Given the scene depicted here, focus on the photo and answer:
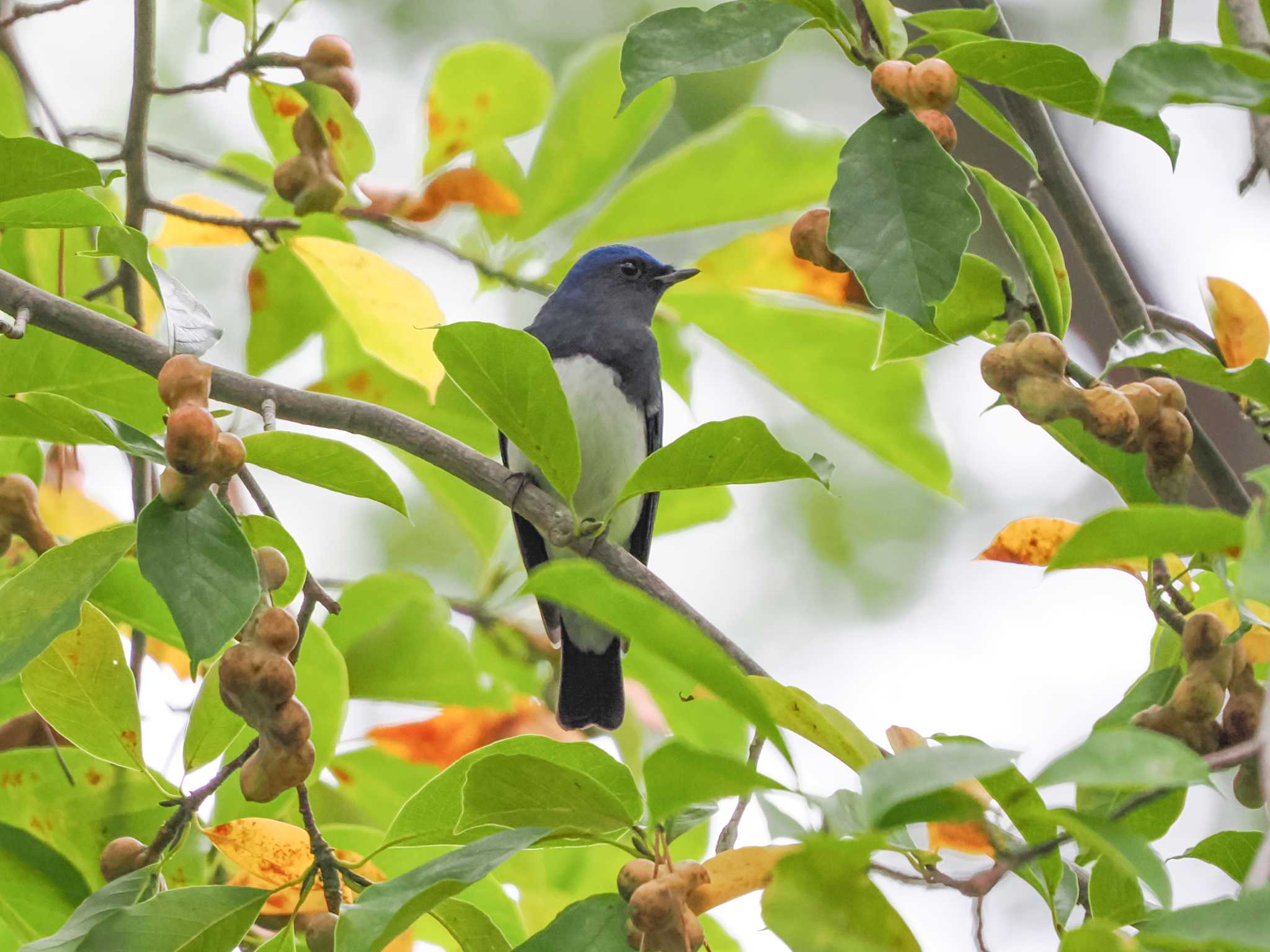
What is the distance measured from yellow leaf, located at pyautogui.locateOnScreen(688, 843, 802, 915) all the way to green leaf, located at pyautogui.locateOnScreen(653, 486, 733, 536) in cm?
113

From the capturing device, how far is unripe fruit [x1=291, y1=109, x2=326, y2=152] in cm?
166

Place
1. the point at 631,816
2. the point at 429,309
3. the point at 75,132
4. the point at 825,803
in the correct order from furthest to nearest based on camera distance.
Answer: the point at 75,132, the point at 429,309, the point at 631,816, the point at 825,803

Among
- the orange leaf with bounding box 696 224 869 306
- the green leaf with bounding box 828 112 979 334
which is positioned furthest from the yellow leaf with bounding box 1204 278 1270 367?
the orange leaf with bounding box 696 224 869 306

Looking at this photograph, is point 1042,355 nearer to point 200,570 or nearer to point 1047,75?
point 1047,75

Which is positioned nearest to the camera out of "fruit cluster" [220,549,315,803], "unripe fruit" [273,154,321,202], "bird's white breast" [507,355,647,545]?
"fruit cluster" [220,549,315,803]

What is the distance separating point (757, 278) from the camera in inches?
74.0

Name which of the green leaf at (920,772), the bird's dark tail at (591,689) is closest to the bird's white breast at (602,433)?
the bird's dark tail at (591,689)

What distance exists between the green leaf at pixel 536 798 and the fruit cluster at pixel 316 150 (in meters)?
0.90

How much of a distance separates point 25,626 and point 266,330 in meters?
0.94

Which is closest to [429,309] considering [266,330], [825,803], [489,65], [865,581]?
[266,330]

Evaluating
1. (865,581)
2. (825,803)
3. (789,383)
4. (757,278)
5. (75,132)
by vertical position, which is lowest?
(865,581)

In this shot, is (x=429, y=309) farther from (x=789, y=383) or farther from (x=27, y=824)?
(x=27, y=824)

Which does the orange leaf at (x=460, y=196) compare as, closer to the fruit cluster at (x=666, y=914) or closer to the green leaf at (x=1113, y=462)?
the green leaf at (x=1113, y=462)

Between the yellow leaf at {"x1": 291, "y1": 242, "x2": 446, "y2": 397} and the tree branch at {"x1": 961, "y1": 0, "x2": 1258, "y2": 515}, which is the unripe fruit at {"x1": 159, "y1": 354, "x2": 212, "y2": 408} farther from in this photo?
the tree branch at {"x1": 961, "y1": 0, "x2": 1258, "y2": 515}
